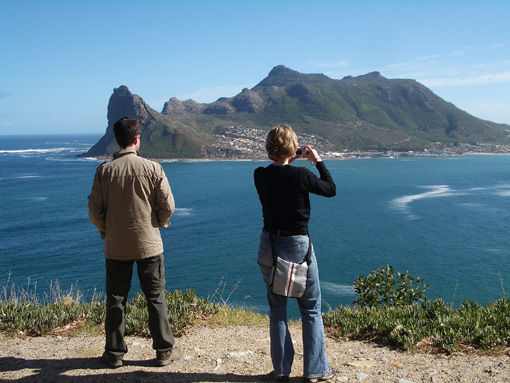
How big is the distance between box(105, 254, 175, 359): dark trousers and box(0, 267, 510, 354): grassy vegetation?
30.1 inches

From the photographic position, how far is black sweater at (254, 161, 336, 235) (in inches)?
113

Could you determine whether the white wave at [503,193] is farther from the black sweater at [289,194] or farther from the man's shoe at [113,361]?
the man's shoe at [113,361]

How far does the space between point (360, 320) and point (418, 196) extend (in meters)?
60.3

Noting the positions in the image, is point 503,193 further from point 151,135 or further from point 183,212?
point 151,135

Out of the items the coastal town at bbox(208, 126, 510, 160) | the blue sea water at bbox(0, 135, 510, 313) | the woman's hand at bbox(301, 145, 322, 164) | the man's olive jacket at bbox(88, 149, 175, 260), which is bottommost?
the blue sea water at bbox(0, 135, 510, 313)

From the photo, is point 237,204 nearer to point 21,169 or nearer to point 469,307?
point 469,307

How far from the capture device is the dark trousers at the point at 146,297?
3197 mm

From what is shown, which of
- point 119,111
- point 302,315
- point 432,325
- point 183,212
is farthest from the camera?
point 119,111

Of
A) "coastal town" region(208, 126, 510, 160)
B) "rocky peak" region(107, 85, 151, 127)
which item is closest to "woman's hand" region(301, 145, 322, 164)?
"coastal town" region(208, 126, 510, 160)

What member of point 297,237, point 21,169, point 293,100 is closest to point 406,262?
point 297,237

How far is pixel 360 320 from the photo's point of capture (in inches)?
168

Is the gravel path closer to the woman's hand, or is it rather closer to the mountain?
the woman's hand

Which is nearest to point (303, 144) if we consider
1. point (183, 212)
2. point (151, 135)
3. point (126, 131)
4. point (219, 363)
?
point (151, 135)

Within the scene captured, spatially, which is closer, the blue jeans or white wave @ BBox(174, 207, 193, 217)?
the blue jeans
